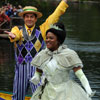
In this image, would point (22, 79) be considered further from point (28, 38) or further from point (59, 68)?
point (59, 68)

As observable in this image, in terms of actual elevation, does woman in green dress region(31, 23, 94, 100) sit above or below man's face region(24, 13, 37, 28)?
below

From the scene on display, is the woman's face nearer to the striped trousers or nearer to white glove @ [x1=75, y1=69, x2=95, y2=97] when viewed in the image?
white glove @ [x1=75, y1=69, x2=95, y2=97]

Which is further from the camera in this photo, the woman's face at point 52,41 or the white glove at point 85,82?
the woman's face at point 52,41

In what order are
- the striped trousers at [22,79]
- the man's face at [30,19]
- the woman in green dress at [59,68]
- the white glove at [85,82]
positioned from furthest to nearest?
the striped trousers at [22,79] < the man's face at [30,19] < the woman in green dress at [59,68] < the white glove at [85,82]

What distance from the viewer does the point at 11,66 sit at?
42.7ft

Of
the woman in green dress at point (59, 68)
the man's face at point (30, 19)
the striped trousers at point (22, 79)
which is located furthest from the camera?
the striped trousers at point (22, 79)

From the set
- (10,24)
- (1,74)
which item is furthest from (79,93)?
(10,24)

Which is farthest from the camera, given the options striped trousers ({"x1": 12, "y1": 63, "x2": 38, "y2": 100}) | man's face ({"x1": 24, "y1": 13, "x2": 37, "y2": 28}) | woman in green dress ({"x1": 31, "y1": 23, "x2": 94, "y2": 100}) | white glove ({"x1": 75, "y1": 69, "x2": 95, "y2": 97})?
striped trousers ({"x1": 12, "y1": 63, "x2": 38, "y2": 100})

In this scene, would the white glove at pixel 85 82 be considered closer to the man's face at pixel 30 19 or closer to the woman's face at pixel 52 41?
the woman's face at pixel 52 41

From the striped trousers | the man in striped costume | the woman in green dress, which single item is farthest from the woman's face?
the striped trousers

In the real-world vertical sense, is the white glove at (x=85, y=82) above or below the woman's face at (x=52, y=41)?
below

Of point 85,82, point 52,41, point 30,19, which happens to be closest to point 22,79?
point 30,19

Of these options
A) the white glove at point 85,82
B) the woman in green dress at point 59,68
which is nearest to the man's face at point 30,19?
the woman in green dress at point 59,68

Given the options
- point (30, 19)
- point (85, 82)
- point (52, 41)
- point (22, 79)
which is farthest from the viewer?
point (22, 79)
